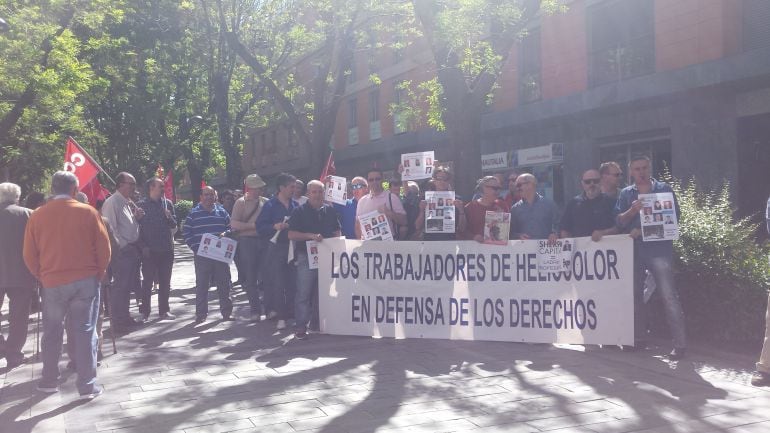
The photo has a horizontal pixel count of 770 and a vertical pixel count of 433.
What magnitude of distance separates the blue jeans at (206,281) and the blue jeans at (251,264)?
290 mm

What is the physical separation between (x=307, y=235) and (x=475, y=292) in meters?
2.03

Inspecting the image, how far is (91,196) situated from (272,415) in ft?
21.8

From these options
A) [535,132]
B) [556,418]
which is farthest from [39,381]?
[535,132]

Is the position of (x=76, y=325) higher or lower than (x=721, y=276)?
lower

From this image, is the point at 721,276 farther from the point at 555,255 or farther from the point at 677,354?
the point at 555,255

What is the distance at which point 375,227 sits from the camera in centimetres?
873

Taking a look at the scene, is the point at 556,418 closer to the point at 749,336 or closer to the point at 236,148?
the point at 749,336

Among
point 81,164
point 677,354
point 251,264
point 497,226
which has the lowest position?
point 677,354

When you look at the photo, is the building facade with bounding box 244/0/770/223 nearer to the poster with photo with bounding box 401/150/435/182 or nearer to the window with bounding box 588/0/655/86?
the window with bounding box 588/0/655/86

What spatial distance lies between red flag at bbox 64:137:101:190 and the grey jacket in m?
2.98

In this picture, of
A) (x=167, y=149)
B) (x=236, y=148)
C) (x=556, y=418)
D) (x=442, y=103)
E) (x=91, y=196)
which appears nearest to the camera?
(x=556, y=418)

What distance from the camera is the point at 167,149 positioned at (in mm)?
32844

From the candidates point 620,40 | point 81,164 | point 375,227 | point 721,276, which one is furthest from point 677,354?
point 620,40

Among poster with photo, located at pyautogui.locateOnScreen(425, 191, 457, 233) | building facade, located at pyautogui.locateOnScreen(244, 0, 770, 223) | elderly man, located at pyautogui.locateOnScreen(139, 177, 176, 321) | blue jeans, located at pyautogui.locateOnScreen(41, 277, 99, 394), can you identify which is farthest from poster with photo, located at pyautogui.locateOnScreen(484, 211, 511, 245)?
building facade, located at pyautogui.locateOnScreen(244, 0, 770, 223)
